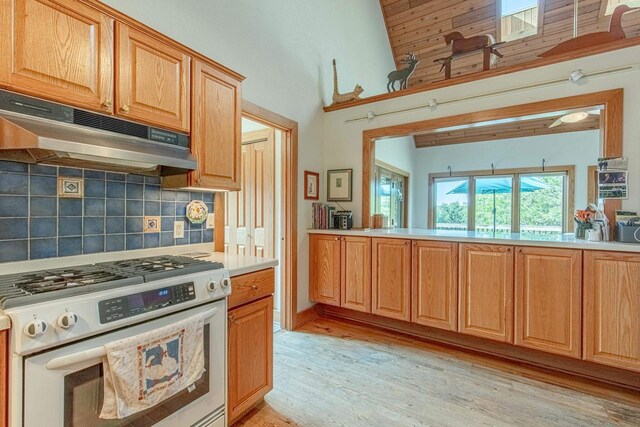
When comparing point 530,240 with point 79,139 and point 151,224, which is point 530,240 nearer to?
point 151,224

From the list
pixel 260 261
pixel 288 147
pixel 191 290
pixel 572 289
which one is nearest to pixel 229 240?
pixel 288 147

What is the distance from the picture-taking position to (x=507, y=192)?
616 centimetres

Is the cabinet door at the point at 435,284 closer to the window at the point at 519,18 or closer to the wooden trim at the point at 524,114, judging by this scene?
the wooden trim at the point at 524,114

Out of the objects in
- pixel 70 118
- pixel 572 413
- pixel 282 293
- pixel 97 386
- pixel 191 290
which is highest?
pixel 70 118

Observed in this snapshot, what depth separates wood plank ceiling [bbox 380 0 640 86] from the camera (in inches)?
163

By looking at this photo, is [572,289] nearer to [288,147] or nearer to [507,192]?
[288,147]

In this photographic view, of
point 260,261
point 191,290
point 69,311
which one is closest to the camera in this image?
point 69,311

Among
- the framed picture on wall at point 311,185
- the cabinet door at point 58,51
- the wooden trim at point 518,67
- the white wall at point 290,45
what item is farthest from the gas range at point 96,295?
the wooden trim at point 518,67

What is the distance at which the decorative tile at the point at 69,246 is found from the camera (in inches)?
59.6

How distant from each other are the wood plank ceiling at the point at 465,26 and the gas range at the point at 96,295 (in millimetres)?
5095

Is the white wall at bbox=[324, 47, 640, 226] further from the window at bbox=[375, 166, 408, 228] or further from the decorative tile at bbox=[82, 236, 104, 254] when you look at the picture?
the decorative tile at bbox=[82, 236, 104, 254]

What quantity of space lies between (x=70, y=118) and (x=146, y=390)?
1.16 metres

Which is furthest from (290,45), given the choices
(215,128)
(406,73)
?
(215,128)

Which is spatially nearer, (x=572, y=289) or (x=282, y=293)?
(x=572, y=289)
